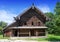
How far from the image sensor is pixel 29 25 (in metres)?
50.9

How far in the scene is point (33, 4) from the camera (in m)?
50.6

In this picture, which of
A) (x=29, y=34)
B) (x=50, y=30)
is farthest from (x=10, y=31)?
(x=50, y=30)

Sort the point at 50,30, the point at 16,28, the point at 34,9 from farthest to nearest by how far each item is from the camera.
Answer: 1. the point at 50,30
2. the point at 34,9
3. the point at 16,28

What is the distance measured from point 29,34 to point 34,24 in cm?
352

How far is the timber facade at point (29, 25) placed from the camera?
163 ft

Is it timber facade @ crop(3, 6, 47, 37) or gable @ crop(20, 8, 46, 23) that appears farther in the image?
gable @ crop(20, 8, 46, 23)

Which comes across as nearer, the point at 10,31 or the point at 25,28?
the point at 25,28

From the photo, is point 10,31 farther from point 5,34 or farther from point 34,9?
point 34,9

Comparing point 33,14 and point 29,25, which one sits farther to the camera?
point 33,14

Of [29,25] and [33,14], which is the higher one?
[33,14]

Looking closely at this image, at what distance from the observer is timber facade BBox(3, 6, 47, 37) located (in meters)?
49.5

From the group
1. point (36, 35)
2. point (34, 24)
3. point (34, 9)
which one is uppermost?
point (34, 9)

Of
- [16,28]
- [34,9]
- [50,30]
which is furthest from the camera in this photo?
[50,30]

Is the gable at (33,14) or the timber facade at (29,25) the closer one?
the timber facade at (29,25)
